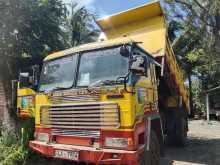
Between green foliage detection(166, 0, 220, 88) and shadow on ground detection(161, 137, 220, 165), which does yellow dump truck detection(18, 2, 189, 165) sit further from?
green foliage detection(166, 0, 220, 88)


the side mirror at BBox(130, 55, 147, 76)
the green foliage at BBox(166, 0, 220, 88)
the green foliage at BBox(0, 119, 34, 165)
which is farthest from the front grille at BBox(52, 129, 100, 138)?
the green foliage at BBox(166, 0, 220, 88)

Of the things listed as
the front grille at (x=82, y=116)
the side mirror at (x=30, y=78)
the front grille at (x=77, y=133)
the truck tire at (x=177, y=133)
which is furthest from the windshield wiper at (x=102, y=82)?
the truck tire at (x=177, y=133)

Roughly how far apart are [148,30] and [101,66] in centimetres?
302

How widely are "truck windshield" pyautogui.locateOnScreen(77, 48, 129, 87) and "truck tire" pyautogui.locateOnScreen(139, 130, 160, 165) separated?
1.57 m

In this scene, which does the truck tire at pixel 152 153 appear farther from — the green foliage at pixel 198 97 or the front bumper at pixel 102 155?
the green foliage at pixel 198 97

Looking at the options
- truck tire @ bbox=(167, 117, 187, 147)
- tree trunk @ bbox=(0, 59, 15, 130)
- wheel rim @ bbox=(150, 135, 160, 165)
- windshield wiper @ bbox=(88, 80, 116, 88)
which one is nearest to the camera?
windshield wiper @ bbox=(88, 80, 116, 88)

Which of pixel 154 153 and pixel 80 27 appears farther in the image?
pixel 80 27

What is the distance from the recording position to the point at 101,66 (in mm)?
6473

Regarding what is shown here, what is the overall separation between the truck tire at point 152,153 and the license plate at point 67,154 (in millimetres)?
1192

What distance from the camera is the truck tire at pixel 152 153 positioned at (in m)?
6.37

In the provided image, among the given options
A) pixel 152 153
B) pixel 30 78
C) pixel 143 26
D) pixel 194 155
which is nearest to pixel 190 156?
pixel 194 155

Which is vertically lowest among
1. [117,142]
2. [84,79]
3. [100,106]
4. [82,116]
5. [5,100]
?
[117,142]

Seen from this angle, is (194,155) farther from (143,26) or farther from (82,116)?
A: (82,116)

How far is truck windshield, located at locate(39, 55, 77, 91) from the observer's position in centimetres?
682
